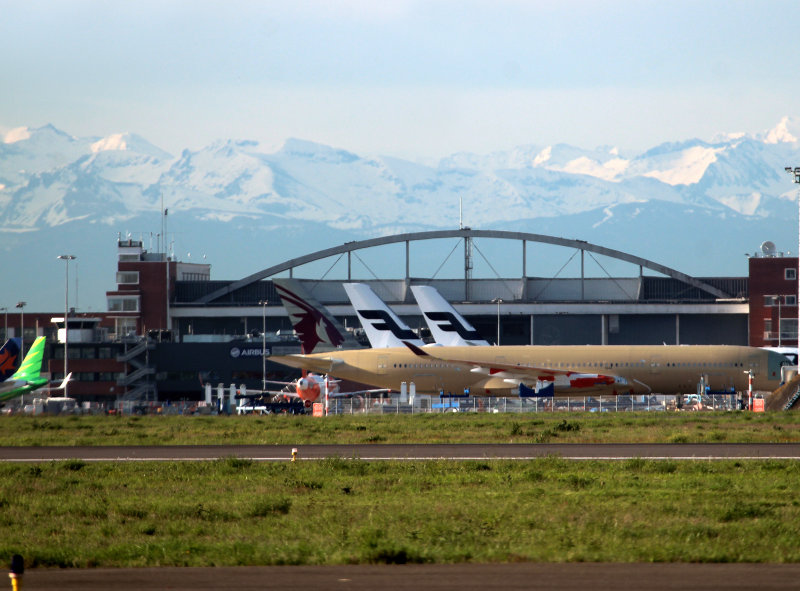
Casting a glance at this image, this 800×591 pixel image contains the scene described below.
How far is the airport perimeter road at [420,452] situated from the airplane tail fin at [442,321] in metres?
63.4

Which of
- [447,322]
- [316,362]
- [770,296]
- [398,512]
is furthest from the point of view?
[770,296]

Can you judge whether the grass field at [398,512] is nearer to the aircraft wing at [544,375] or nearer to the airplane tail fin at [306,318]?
the aircraft wing at [544,375]

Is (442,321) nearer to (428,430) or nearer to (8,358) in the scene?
(8,358)

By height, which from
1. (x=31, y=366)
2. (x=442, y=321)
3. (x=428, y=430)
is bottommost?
(x=428, y=430)

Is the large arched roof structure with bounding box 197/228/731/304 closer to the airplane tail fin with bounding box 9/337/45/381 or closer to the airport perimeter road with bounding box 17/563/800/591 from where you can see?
the airplane tail fin with bounding box 9/337/45/381

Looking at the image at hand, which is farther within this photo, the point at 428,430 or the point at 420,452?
the point at 428,430

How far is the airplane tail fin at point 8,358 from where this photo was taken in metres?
77.6

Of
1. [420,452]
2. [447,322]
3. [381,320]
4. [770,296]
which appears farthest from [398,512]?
[770,296]

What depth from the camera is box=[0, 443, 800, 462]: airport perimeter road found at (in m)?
34.6

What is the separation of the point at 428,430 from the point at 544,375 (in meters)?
31.9

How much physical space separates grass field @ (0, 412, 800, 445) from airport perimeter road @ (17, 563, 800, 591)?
24.6 metres

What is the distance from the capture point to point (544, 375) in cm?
7844

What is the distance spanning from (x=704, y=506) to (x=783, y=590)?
8.01 m

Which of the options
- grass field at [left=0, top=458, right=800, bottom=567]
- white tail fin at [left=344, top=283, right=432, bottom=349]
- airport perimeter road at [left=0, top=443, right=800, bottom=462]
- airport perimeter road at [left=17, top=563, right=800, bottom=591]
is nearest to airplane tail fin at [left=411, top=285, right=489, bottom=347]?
white tail fin at [left=344, top=283, right=432, bottom=349]
